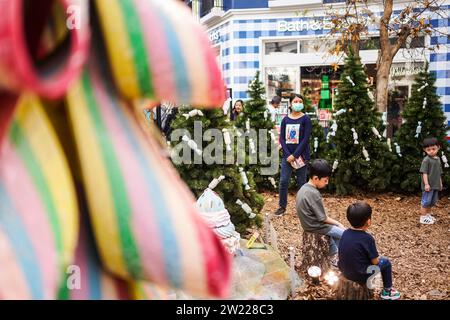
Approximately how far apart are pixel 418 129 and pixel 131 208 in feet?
24.0

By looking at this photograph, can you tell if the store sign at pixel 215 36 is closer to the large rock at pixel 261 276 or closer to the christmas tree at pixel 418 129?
the christmas tree at pixel 418 129

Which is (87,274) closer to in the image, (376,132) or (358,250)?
(358,250)

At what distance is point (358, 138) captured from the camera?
747 cm

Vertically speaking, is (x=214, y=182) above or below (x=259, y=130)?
below

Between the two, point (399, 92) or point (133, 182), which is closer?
point (133, 182)

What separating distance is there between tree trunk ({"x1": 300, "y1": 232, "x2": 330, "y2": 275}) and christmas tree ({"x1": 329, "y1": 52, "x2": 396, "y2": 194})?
11.7ft

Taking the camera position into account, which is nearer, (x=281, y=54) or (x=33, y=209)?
(x=33, y=209)

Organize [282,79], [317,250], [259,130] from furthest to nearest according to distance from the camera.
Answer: [282,79], [259,130], [317,250]

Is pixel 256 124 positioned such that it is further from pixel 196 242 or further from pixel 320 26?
pixel 196 242

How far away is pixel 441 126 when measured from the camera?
7.41m

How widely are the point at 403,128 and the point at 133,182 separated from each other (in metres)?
7.47

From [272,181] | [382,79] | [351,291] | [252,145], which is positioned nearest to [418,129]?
[382,79]

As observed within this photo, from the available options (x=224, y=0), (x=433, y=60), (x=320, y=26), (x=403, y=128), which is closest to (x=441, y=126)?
(x=403, y=128)

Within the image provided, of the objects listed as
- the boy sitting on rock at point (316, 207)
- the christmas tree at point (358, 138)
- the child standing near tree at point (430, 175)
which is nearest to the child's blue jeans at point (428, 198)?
the child standing near tree at point (430, 175)
